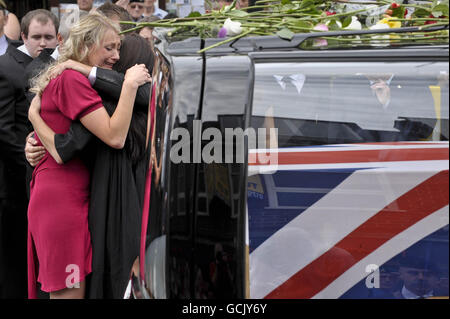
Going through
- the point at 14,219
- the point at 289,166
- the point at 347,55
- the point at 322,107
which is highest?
the point at 347,55

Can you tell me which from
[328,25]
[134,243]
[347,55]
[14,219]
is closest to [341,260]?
[347,55]

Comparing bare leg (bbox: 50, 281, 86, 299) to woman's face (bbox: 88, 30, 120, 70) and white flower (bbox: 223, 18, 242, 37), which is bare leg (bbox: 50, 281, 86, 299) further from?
white flower (bbox: 223, 18, 242, 37)

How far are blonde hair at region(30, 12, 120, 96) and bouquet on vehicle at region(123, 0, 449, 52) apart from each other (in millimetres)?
974

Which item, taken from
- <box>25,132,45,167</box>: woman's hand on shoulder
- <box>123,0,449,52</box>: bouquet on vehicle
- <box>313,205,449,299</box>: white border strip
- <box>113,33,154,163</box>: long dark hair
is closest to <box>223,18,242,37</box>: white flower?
<box>123,0,449,52</box>: bouquet on vehicle

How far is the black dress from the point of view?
128 inches

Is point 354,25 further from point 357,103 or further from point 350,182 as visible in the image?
point 350,182

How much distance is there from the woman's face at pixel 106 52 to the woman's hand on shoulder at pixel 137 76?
0.13 meters

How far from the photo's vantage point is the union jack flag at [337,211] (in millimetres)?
1810

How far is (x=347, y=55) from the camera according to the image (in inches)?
76.0

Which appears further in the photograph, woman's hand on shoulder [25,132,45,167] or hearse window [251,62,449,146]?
woman's hand on shoulder [25,132,45,167]

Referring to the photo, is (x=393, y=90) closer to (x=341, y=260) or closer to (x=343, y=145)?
(x=343, y=145)

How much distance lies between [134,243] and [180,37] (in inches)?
54.7

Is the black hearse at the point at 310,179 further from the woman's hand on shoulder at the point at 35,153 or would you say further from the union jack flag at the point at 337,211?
the woman's hand on shoulder at the point at 35,153

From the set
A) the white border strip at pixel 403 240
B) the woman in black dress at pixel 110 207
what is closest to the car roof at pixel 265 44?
the white border strip at pixel 403 240
